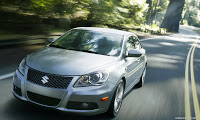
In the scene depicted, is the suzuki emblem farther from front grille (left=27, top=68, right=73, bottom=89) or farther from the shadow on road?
the shadow on road

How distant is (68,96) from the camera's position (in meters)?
3.82

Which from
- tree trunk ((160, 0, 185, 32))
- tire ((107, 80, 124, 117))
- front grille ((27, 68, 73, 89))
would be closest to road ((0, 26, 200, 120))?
tire ((107, 80, 124, 117))

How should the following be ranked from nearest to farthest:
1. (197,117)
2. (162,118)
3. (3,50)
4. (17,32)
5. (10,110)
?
(10,110) → (162,118) → (197,117) → (3,50) → (17,32)

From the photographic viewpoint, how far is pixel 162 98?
20.8 ft

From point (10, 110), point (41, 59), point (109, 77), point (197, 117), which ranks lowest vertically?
point (197, 117)

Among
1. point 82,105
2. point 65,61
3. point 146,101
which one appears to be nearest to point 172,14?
point 146,101

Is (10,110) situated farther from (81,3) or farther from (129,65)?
(81,3)

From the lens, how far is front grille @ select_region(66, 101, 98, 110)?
3.89m

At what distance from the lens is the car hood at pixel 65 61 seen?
4008mm

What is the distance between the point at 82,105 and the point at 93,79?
44 cm

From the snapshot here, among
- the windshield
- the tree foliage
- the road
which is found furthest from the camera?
the tree foliage

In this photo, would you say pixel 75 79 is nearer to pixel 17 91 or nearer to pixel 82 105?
pixel 82 105

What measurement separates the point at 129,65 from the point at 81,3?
10944 mm

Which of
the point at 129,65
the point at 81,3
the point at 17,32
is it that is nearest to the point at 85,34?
the point at 129,65
